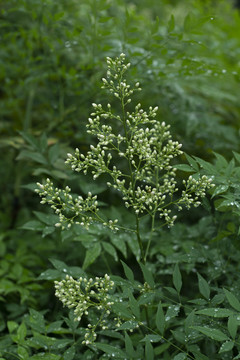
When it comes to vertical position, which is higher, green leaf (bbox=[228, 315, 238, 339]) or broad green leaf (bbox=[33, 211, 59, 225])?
green leaf (bbox=[228, 315, 238, 339])

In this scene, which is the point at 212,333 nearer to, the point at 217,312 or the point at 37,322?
the point at 217,312

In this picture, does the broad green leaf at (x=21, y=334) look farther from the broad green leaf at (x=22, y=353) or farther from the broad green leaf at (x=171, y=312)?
the broad green leaf at (x=171, y=312)

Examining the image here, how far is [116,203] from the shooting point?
9.90 feet

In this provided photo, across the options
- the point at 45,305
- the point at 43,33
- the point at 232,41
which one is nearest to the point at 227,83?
the point at 232,41

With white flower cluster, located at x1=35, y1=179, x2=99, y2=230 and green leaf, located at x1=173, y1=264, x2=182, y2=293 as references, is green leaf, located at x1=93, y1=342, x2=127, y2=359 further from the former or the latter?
white flower cluster, located at x1=35, y1=179, x2=99, y2=230

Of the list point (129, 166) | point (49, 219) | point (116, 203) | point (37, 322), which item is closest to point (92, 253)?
point (49, 219)

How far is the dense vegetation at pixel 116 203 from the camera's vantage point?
1540mm

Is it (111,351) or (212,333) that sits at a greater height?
(212,333)

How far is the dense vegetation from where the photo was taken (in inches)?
60.6

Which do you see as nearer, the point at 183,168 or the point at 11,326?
the point at 183,168

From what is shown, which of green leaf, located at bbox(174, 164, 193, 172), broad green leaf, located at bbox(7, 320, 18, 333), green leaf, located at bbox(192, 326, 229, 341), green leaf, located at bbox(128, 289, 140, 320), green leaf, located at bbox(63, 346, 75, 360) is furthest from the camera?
broad green leaf, located at bbox(7, 320, 18, 333)

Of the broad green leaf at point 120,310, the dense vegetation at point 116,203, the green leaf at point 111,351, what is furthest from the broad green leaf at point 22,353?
the broad green leaf at point 120,310

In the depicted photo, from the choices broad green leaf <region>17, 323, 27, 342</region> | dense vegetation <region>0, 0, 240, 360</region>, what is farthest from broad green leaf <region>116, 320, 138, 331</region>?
broad green leaf <region>17, 323, 27, 342</region>

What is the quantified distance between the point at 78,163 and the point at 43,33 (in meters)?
1.81
